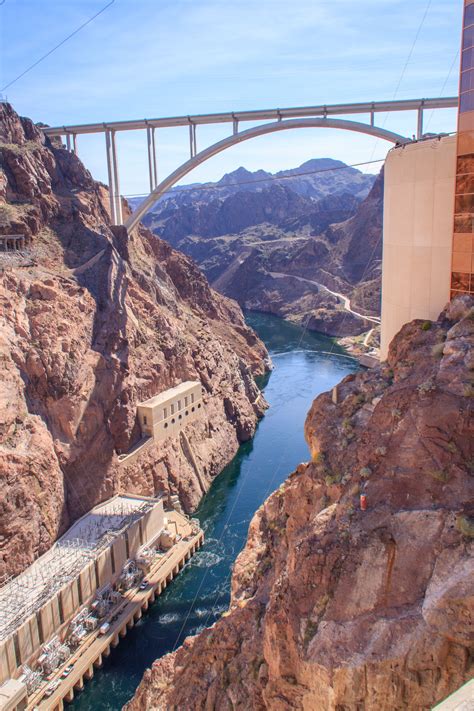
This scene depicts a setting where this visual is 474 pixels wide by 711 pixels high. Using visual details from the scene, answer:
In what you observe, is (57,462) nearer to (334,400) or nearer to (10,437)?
(10,437)

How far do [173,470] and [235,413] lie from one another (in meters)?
11.2

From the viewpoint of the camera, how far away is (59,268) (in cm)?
3691

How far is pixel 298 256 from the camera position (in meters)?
118

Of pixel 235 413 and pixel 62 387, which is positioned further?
pixel 235 413

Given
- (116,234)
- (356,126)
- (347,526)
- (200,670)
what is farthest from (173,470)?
(347,526)

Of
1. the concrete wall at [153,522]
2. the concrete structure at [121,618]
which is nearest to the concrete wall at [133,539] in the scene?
the concrete wall at [153,522]

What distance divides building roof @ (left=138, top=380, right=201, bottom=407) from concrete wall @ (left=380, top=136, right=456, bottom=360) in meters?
29.0

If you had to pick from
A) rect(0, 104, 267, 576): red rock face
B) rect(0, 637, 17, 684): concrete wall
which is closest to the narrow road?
rect(0, 104, 267, 576): red rock face

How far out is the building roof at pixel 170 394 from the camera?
122 ft

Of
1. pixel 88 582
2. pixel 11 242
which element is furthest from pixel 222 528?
pixel 11 242

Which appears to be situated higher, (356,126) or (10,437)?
(356,126)

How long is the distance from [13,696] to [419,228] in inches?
811

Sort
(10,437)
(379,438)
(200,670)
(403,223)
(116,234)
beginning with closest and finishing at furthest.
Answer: (379,438)
(200,670)
(403,223)
(10,437)
(116,234)

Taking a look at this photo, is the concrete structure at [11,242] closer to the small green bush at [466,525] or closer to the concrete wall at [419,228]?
the concrete wall at [419,228]
